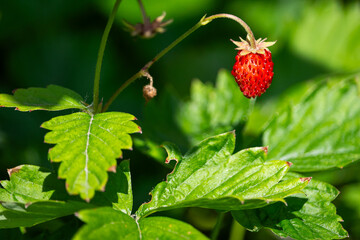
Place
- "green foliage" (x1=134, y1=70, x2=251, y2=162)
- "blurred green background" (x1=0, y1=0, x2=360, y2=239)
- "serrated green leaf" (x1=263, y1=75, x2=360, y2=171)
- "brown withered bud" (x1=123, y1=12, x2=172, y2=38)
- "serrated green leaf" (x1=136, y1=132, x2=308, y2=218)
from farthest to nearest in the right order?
"blurred green background" (x1=0, y1=0, x2=360, y2=239) < "green foliage" (x1=134, y1=70, x2=251, y2=162) < "serrated green leaf" (x1=263, y1=75, x2=360, y2=171) < "brown withered bud" (x1=123, y1=12, x2=172, y2=38) < "serrated green leaf" (x1=136, y1=132, x2=308, y2=218)

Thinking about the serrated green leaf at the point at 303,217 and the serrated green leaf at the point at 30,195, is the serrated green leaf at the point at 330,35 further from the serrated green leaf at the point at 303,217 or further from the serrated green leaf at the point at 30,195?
the serrated green leaf at the point at 30,195

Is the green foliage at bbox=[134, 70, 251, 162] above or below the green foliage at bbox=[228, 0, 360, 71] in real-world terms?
below

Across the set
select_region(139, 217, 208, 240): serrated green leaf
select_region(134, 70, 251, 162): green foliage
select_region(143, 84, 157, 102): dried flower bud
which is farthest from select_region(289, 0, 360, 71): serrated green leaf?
select_region(139, 217, 208, 240): serrated green leaf

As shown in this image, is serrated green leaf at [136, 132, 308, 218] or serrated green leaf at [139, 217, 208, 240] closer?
serrated green leaf at [139, 217, 208, 240]

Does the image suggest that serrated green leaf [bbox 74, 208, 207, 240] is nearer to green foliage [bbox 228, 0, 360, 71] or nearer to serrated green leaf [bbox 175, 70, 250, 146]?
serrated green leaf [bbox 175, 70, 250, 146]

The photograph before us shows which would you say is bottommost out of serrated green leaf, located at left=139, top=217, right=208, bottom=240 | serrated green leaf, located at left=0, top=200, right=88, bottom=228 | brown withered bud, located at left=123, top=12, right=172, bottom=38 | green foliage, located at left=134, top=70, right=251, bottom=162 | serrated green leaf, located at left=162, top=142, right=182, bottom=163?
serrated green leaf, located at left=139, top=217, right=208, bottom=240

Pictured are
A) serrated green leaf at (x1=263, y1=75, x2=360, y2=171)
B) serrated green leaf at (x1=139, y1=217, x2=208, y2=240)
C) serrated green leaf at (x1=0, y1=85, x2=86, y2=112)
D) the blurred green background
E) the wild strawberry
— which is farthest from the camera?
the blurred green background

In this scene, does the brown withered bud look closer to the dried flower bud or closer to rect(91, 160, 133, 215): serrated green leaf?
Answer: the dried flower bud
